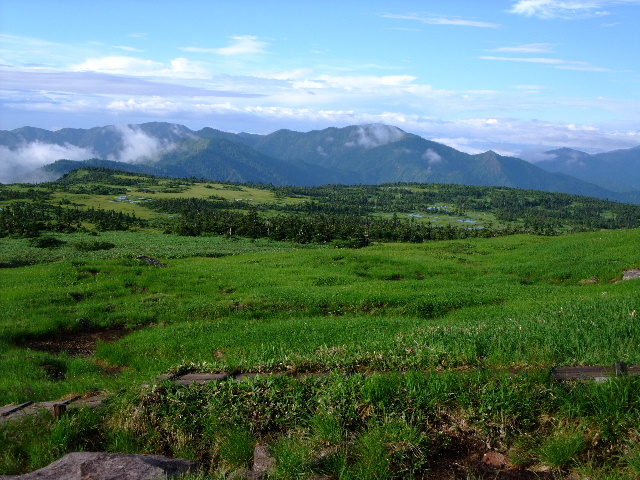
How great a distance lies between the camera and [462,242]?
61.7 metres

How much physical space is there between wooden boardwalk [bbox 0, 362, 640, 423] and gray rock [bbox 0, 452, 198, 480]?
1.84 metres

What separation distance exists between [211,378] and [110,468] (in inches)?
106

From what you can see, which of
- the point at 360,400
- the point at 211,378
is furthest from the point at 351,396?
the point at 211,378

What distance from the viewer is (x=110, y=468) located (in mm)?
5969

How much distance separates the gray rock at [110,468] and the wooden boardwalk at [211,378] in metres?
1.84

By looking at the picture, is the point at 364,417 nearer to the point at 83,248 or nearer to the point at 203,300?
the point at 203,300

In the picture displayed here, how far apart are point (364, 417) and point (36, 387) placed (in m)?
8.18

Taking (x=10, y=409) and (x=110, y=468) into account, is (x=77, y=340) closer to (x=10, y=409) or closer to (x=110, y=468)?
(x=10, y=409)

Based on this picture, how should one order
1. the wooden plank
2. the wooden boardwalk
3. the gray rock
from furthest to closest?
the wooden plank, the wooden boardwalk, the gray rock

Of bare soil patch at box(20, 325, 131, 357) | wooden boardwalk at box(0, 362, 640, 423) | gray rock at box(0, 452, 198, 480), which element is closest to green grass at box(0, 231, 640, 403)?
bare soil patch at box(20, 325, 131, 357)

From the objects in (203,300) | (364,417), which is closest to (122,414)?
(364,417)

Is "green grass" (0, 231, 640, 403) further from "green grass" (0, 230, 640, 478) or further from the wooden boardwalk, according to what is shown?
the wooden boardwalk

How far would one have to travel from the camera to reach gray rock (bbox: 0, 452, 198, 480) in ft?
19.2

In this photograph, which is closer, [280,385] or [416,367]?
[280,385]
